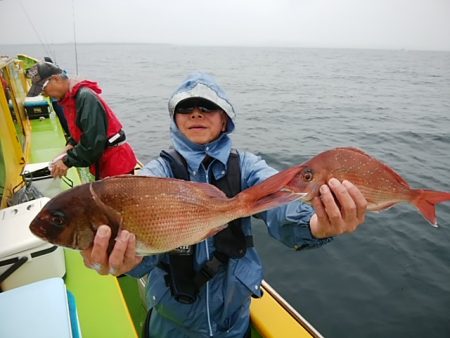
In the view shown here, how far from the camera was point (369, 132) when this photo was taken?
13.0m

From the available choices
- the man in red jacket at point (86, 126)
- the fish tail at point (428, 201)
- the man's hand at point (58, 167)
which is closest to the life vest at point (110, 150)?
the man in red jacket at point (86, 126)

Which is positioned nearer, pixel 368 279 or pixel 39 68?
pixel 39 68

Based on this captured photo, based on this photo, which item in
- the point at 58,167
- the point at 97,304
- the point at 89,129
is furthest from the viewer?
the point at 58,167

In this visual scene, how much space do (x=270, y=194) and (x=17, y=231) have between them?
2.28 metres

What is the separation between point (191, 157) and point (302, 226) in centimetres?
92

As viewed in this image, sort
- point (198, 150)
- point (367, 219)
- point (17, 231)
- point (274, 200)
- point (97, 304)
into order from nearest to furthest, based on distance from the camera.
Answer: point (274, 200) < point (198, 150) < point (17, 231) < point (97, 304) < point (367, 219)

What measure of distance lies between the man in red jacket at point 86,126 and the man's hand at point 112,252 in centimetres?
267

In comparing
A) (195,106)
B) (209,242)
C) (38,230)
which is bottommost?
(209,242)

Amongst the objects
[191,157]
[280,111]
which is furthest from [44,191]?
[280,111]

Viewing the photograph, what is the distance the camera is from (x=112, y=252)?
1.53 m

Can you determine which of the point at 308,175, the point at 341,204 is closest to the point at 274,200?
the point at 308,175

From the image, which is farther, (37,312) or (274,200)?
(37,312)

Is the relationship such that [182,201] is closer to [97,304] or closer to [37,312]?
[37,312]

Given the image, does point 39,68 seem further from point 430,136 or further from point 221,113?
point 430,136
